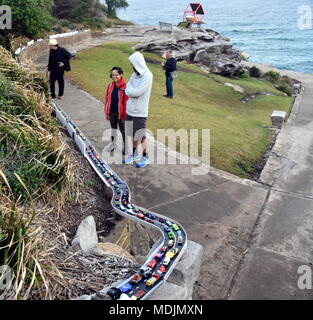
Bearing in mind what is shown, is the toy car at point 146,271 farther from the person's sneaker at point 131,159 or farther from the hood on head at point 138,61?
the person's sneaker at point 131,159

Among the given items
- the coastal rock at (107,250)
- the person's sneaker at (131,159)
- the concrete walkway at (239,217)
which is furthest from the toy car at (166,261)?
the person's sneaker at (131,159)

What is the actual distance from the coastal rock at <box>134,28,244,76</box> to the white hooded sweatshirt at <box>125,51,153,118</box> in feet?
56.3

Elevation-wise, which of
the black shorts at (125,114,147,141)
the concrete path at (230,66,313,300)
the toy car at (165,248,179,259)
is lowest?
the concrete path at (230,66,313,300)

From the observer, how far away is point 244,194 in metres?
6.89

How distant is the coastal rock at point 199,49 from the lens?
24.1 metres

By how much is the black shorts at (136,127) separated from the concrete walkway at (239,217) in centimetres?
66

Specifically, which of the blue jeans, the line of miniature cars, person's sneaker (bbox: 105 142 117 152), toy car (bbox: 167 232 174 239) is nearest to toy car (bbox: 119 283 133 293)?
the line of miniature cars

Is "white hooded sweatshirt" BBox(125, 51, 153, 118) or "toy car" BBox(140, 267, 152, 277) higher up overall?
"white hooded sweatshirt" BBox(125, 51, 153, 118)

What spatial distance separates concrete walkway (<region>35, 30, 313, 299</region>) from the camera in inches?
189

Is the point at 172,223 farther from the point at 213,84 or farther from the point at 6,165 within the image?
the point at 213,84

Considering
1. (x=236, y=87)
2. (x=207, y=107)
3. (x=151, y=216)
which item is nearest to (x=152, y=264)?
(x=151, y=216)

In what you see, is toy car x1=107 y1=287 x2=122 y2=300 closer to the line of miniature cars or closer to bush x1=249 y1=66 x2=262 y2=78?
the line of miniature cars

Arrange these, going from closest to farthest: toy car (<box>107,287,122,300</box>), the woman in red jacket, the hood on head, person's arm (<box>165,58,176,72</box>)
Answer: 1. toy car (<box>107,287,122,300</box>)
2. the hood on head
3. the woman in red jacket
4. person's arm (<box>165,58,176,72</box>)

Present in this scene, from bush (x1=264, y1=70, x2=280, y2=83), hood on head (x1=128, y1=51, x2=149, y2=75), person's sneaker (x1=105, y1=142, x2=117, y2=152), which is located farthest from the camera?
bush (x1=264, y1=70, x2=280, y2=83)
